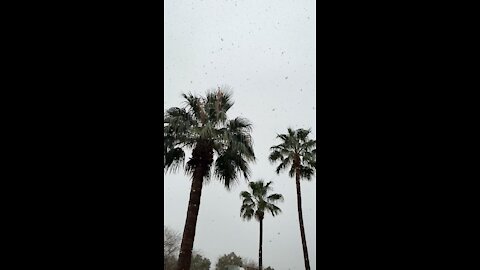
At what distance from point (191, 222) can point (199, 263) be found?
125 ft

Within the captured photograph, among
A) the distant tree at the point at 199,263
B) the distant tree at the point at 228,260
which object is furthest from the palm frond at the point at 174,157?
the distant tree at the point at 228,260

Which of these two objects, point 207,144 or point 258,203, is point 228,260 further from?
point 207,144

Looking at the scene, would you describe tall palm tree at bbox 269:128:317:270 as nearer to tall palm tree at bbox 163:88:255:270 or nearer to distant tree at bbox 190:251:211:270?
tall palm tree at bbox 163:88:255:270

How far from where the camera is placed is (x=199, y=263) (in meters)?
45.1

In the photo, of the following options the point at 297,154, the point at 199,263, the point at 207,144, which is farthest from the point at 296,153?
the point at 199,263

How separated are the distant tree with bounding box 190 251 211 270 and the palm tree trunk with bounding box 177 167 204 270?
119 feet

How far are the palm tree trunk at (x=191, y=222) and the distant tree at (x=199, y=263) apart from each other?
119 feet

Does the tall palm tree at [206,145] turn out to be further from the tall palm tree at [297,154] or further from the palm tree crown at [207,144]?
the tall palm tree at [297,154]

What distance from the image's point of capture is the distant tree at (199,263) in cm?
4375
